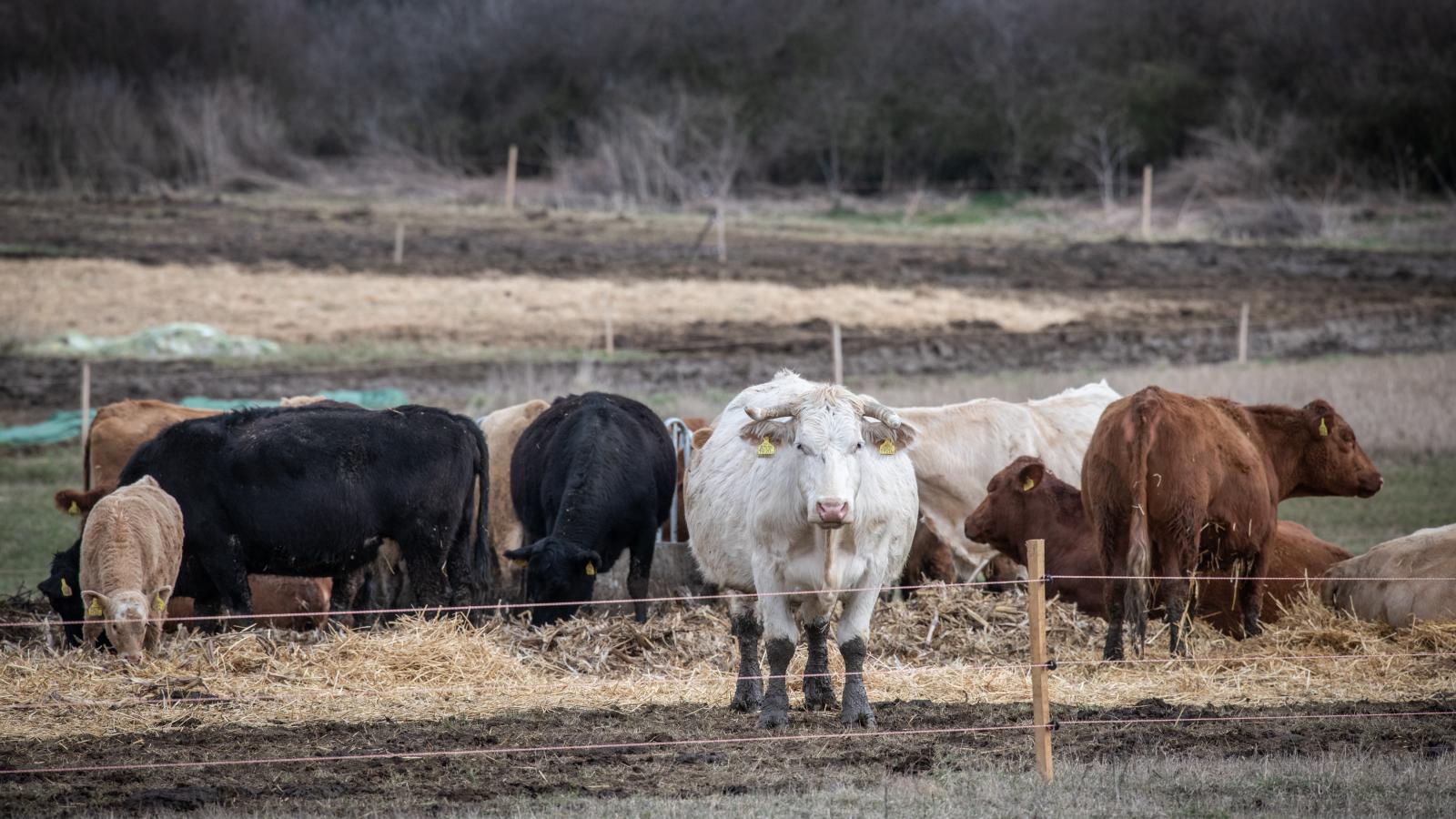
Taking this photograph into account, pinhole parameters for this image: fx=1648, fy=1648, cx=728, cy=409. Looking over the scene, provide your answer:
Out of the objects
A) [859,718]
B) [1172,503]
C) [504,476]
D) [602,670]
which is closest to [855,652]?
[859,718]

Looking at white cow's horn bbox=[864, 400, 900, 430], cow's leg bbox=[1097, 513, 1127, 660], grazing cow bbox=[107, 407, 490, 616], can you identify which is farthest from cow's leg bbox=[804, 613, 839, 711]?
grazing cow bbox=[107, 407, 490, 616]

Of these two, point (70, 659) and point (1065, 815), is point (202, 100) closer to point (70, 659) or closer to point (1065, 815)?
point (70, 659)

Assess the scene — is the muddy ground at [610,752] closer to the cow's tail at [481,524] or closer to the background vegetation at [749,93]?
the cow's tail at [481,524]

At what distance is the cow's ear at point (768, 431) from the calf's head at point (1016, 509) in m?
3.97

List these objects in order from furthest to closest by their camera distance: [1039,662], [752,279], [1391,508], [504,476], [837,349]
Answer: [752,279]
[837,349]
[1391,508]
[504,476]
[1039,662]

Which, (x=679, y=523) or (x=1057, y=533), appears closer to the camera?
(x=1057, y=533)

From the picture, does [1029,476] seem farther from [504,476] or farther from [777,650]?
[504,476]

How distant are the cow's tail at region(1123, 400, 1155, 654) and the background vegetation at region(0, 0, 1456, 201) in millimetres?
34312

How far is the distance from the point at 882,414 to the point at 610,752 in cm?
221

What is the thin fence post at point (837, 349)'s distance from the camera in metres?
20.9

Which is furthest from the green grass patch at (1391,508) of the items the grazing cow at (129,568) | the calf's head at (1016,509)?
the grazing cow at (129,568)

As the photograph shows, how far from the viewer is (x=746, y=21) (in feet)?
217

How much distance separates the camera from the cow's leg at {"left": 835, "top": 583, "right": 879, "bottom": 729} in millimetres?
8172

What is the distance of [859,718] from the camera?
8164 millimetres
